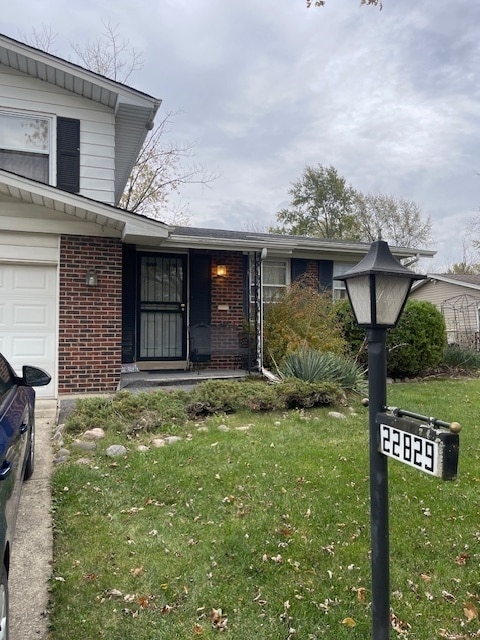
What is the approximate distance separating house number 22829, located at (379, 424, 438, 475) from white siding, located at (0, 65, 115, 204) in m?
7.37

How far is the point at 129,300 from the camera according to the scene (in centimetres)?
905

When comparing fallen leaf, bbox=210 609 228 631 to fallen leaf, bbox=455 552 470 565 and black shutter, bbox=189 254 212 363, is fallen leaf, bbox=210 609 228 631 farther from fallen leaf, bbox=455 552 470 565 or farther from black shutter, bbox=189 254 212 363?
black shutter, bbox=189 254 212 363

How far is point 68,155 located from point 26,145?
0.67 metres

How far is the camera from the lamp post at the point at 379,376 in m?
1.81

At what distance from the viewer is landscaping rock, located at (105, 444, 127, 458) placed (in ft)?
15.7

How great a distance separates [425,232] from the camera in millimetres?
33375

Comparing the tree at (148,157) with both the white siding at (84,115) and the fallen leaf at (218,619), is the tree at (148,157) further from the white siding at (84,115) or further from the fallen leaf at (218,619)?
the fallen leaf at (218,619)

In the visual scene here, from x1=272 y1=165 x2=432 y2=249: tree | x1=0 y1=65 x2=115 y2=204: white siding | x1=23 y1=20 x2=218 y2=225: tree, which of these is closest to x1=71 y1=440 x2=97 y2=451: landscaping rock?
x1=0 y1=65 x2=115 y2=204: white siding

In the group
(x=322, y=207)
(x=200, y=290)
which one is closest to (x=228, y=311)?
(x=200, y=290)

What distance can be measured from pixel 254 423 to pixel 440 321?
6.00 metres

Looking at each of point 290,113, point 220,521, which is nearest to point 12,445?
point 220,521

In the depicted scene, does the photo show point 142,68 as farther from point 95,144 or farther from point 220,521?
point 220,521

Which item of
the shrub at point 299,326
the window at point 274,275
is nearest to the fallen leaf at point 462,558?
the shrub at point 299,326

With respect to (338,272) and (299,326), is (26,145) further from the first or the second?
(338,272)
